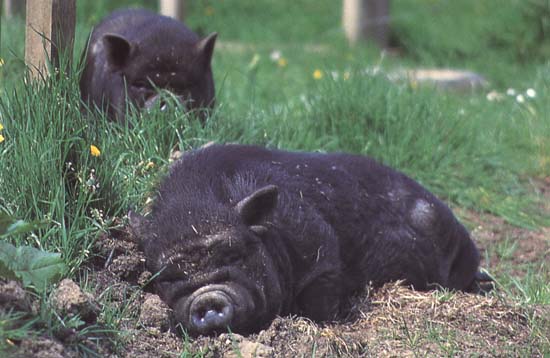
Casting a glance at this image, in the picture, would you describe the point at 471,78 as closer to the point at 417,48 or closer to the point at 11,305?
the point at 417,48

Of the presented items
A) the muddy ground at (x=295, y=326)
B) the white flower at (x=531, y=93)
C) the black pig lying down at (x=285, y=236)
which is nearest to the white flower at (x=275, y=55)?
the white flower at (x=531, y=93)

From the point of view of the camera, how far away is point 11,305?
11.8ft

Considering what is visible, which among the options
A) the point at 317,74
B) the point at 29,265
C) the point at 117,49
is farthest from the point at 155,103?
the point at 317,74

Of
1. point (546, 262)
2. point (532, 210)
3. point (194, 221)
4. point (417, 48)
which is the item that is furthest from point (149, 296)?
point (417, 48)

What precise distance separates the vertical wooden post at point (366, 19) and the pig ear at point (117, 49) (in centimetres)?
489

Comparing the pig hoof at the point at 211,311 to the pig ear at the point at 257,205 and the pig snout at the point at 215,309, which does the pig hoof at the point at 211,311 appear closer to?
the pig snout at the point at 215,309

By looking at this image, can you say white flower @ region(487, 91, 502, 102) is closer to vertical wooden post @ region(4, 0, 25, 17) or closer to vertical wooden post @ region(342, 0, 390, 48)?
vertical wooden post @ region(342, 0, 390, 48)

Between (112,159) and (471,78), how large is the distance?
580 centimetres

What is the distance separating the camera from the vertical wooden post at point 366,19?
1124cm

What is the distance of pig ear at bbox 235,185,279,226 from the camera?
4.23m

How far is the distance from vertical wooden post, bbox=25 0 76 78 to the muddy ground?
2.82ft

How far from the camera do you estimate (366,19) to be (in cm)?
1130

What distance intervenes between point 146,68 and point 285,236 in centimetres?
256

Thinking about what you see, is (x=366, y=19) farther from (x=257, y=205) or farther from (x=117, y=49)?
(x=257, y=205)
